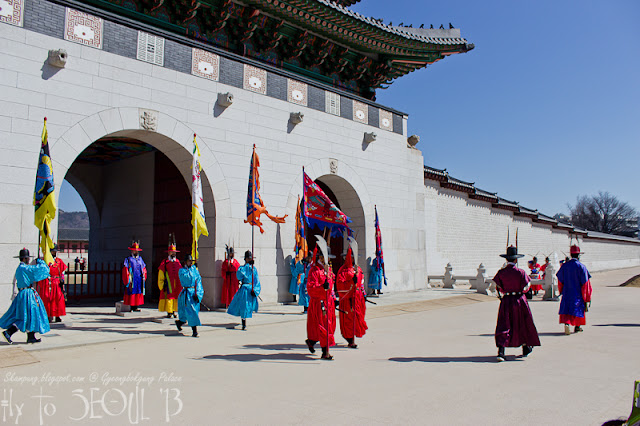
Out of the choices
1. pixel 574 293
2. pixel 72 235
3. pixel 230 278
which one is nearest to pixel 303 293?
pixel 230 278

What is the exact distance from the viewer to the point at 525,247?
29.5m

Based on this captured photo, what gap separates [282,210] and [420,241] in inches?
269

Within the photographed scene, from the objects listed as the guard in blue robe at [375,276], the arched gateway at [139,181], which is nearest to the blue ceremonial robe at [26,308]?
the arched gateway at [139,181]

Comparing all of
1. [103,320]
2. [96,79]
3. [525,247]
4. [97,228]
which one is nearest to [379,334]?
[103,320]

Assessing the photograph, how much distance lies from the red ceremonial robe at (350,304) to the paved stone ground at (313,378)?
0.33 metres

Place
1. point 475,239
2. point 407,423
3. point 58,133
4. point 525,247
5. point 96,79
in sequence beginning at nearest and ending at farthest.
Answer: point 407,423, point 58,133, point 96,79, point 475,239, point 525,247

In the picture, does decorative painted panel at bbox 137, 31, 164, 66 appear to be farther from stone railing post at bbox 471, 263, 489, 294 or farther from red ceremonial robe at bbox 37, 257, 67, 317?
stone railing post at bbox 471, 263, 489, 294

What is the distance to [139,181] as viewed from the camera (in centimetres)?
1505

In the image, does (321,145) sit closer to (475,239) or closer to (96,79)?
(96,79)

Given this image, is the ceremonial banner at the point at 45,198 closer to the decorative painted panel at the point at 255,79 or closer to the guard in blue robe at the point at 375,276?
the decorative painted panel at the point at 255,79

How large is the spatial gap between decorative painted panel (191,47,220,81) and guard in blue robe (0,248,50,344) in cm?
623

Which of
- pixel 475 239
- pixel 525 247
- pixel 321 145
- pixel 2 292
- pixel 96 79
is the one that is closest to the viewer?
pixel 2 292

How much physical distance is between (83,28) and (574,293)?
439 inches

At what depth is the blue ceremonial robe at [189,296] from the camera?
846 cm
